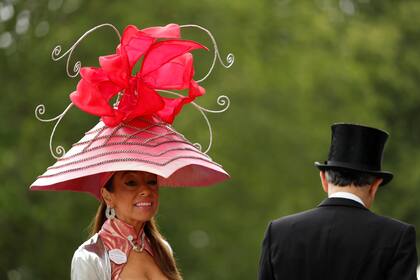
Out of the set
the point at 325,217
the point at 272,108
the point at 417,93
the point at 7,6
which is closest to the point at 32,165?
the point at 7,6

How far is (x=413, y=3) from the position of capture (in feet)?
83.1

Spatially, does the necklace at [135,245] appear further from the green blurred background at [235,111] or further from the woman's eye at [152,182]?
the green blurred background at [235,111]

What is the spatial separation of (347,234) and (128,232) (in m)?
1.08

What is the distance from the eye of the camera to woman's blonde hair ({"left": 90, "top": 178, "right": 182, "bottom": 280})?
7438 mm

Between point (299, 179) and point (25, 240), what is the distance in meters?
4.25

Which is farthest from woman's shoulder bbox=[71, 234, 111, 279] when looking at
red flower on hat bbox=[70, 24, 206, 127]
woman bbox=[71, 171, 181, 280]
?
red flower on hat bbox=[70, 24, 206, 127]

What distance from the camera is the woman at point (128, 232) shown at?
7.22 meters

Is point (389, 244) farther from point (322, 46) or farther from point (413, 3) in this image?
point (413, 3)

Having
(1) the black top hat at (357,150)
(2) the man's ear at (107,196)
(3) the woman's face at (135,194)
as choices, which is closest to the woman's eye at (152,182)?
(3) the woman's face at (135,194)

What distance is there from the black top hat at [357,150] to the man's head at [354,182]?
31mm

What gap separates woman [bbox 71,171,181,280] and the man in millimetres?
579

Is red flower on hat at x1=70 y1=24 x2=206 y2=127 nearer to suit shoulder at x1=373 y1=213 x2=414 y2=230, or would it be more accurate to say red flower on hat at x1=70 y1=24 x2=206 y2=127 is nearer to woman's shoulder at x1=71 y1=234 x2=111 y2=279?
woman's shoulder at x1=71 y1=234 x2=111 y2=279

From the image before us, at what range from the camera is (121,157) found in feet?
23.3

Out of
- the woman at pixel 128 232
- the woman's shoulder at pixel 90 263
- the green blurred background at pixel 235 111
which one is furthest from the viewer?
the green blurred background at pixel 235 111
